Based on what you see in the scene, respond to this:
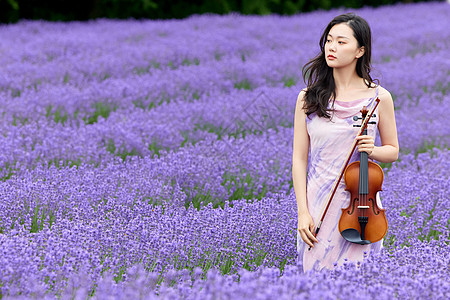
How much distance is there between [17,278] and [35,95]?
4.00m

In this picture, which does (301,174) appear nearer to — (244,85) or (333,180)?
(333,180)

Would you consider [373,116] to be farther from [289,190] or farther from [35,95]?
[35,95]

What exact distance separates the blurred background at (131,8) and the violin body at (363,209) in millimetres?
10106

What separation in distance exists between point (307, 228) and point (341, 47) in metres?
0.90

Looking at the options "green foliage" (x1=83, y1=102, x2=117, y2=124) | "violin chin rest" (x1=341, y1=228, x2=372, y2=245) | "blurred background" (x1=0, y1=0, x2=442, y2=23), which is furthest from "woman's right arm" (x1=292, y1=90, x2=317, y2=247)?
"blurred background" (x1=0, y1=0, x2=442, y2=23)

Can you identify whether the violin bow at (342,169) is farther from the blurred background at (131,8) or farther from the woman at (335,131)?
the blurred background at (131,8)

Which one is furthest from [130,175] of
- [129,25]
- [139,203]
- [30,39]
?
[129,25]

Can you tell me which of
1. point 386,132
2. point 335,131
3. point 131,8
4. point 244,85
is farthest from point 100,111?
point 131,8

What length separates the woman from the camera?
8.40 feet

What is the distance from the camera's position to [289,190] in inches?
165

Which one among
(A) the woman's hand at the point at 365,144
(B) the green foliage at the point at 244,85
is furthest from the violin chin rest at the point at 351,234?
(B) the green foliage at the point at 244,85

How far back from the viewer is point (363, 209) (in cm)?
238

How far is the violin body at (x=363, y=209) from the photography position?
238 cm

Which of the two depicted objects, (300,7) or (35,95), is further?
(300,7)
